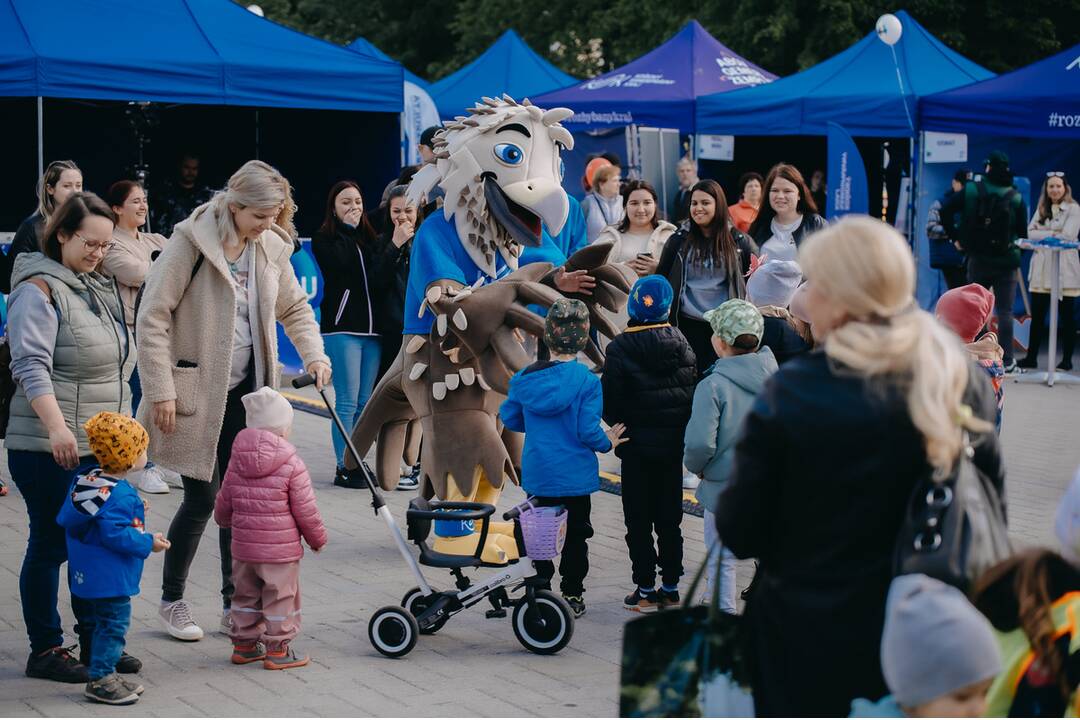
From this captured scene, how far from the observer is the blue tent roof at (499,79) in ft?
72.6

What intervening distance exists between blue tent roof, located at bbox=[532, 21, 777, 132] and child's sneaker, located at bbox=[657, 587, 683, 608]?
38.9 feet

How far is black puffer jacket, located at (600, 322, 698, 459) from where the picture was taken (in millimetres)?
6609

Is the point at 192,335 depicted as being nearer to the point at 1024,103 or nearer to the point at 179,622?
the point at 179,622

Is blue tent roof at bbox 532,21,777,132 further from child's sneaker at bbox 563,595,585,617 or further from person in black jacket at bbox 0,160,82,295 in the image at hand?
child's sneaker at bbox 563,595,585,617

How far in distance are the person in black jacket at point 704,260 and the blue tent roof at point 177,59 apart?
561 centimetres

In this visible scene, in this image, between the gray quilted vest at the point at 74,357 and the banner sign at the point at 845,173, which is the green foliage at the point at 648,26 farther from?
the gray quilted vest at the point at 74,357

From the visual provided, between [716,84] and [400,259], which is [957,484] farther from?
[716,84]

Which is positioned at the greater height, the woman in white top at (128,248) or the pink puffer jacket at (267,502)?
the woman in white top at (128,248)

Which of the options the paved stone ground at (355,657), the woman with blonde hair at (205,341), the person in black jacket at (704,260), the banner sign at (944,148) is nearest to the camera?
the paved stone ground at (355,657)

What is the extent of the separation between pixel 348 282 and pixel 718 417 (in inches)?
147

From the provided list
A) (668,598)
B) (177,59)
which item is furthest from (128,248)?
(177,59)

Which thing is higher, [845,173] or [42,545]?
[845,173]

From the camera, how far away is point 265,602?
5.72 meters

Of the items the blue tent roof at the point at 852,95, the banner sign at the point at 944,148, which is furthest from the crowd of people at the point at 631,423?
the banner sign at the point at 944,148
